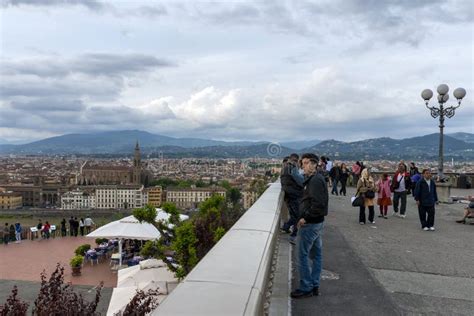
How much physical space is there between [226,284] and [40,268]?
759 inches

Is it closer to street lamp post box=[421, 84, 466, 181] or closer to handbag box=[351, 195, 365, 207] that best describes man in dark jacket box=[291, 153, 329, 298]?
handbag box=[351, 195, 365, 207]

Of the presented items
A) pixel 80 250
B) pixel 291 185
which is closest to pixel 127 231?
pixel 80 250

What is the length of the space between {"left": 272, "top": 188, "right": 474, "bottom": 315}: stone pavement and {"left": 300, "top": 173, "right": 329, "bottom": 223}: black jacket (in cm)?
78

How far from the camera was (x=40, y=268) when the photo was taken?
19.2 m

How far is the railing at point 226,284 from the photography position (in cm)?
186

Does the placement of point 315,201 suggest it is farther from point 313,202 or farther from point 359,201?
point 359,201

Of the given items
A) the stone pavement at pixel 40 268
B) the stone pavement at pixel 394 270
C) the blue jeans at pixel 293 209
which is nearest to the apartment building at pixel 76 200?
the stone pavement at pixel 40 268

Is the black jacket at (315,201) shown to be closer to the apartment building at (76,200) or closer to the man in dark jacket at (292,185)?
the man in dark jacket at (292,185)

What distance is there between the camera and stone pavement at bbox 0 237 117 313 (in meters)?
14.4

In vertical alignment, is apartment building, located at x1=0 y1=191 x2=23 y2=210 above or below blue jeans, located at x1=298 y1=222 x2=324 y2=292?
below

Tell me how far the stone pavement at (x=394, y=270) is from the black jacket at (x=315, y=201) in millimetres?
780

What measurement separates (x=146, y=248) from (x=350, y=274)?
18.5 feet

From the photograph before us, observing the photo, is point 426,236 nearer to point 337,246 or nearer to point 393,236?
point 393,236

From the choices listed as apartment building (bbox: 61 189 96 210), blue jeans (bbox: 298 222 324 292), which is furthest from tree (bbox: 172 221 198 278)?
apartment building (bbox: 61 189 96 210)
